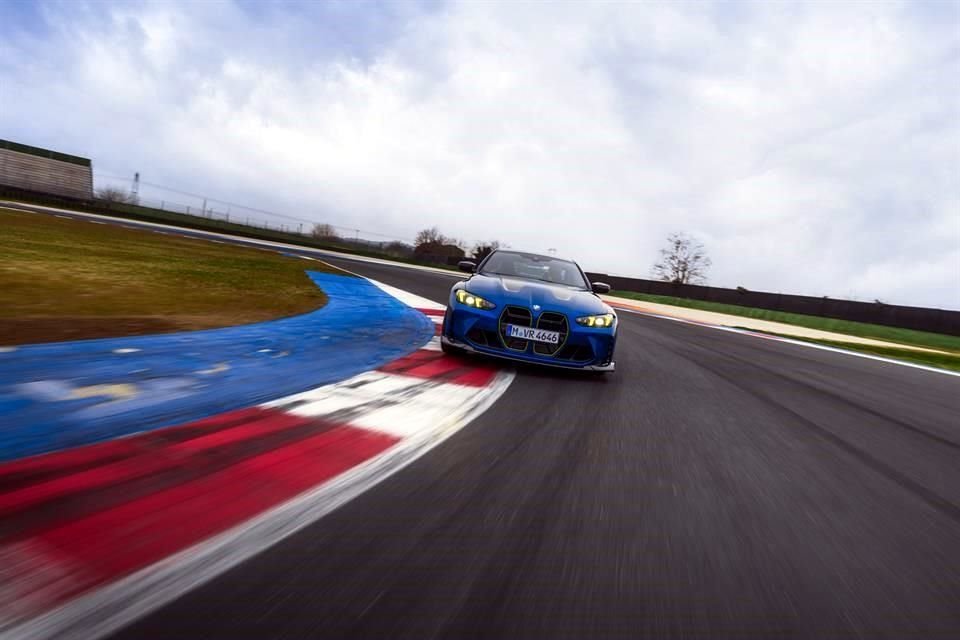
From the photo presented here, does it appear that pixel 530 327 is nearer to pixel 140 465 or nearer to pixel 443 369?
pixel 443 369

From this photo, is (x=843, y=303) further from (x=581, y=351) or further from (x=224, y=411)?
(x=224, y=411)

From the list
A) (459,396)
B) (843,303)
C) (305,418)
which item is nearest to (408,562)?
(305,418)

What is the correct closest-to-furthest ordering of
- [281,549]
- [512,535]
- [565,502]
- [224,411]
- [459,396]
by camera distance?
[281,549] < [512,535] < [565,502] < [224,411] < [459,396]

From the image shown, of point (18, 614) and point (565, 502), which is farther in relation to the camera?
point (565, 502)

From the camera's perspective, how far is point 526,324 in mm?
5020

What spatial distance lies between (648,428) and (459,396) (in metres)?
1.27

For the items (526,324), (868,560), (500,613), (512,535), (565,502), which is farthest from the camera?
(526,324)

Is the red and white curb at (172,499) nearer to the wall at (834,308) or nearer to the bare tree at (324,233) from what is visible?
the wall at (834,308)

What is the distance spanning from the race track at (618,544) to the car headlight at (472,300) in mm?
1304

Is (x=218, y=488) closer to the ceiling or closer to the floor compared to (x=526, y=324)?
closer to the floor

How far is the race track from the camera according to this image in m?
1.46

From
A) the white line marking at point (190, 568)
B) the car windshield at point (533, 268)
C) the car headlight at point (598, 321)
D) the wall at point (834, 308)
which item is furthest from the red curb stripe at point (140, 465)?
the wall at point (834, 308)

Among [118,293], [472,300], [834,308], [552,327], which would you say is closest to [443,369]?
[472,300]

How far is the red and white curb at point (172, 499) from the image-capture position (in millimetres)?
1366
